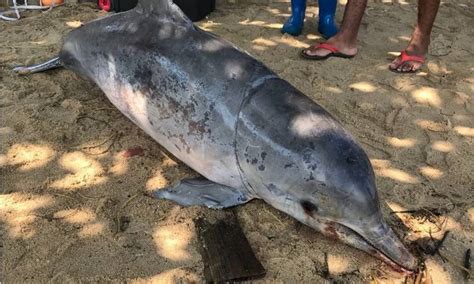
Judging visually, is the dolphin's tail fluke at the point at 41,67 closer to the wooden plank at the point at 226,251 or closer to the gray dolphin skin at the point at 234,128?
the gray dolphin skin at the point at 234,128

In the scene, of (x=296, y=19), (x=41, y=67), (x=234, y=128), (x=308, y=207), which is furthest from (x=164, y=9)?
(x=296, y=19)

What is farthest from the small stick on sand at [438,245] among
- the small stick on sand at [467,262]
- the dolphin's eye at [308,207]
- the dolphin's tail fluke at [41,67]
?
the dolphin's tail fluke at [41,67]

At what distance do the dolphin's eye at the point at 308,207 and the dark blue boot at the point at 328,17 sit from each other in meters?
3.02

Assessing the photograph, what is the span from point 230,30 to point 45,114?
230 centimetres

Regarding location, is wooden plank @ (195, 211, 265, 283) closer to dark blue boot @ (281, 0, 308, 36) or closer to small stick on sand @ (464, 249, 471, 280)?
small stick on sand @ (464, 249, 471, 280)

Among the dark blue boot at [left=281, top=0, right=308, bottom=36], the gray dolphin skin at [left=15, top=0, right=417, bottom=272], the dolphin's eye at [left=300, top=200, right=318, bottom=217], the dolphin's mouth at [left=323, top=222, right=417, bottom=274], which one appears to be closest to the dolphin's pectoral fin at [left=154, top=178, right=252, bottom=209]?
the gray dolphin skin at [left=15, top=0, right=417, bottom=272]

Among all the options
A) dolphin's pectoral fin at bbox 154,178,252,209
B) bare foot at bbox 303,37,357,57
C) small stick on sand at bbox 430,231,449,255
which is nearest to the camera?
small stick on sand at bbox 430,231,449,255

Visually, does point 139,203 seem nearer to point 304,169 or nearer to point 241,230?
point 241,230

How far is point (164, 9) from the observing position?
11.6ft

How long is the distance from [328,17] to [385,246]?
10.7ft

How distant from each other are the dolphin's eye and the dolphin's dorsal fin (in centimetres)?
150

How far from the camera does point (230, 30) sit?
543 cm

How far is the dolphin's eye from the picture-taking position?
2777 mm

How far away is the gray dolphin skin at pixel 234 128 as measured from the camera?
2723mm
